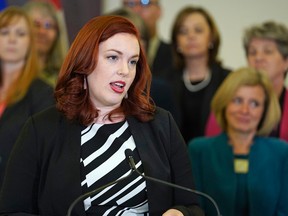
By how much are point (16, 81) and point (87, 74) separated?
1041mm

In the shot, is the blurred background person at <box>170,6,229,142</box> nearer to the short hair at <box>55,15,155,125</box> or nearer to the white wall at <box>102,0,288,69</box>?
the white wall at <box>102,0,288,69</box>

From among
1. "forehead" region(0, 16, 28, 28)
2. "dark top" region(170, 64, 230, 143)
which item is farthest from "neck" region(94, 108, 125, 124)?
"dark top" region(170, 64, 230, 143)

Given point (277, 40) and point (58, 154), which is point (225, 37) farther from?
point (58, 154)

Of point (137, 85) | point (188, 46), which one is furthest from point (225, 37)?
point (137, 85)

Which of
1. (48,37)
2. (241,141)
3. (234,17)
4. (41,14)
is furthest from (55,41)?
(234,17)

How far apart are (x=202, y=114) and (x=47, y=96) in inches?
33.5

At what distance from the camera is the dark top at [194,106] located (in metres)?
2.99

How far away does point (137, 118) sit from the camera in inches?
65.3

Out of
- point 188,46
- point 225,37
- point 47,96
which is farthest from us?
point 225,37

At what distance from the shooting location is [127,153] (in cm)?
155

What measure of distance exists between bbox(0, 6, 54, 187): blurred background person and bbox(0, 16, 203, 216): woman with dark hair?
2.51 feet

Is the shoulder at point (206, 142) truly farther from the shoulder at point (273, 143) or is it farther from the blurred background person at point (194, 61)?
the blurred background person at point (194, 61)

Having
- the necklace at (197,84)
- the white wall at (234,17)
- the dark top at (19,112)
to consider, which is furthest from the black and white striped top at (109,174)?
the white wall at (234,17)

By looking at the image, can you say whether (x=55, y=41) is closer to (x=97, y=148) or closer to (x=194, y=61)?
(x=194, y=61)
